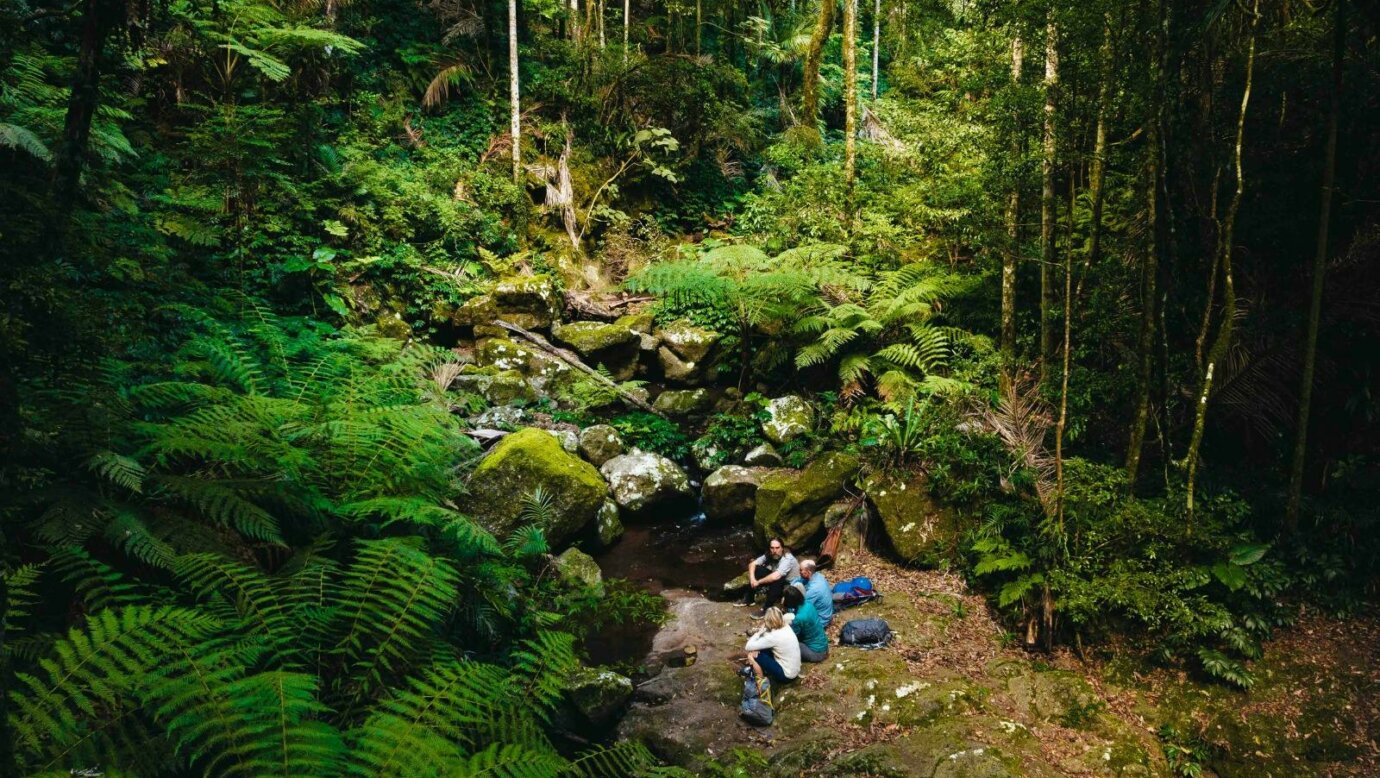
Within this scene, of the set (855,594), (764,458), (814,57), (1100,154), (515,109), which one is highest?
(814,57)

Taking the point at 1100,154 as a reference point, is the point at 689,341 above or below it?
below

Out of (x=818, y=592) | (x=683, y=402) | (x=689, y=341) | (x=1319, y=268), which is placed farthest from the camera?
(x=689, y=341)

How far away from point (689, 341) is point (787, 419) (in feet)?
10.1

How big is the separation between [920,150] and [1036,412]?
5.59m

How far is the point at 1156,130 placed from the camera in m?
4.91

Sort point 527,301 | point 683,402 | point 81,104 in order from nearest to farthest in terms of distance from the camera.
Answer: point 81,104
point 683,402
point 527,301

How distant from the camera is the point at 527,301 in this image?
1123cm

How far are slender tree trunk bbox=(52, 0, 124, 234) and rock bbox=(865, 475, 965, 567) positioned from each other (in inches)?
272

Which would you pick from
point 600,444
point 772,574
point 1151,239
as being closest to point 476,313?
point 600,444

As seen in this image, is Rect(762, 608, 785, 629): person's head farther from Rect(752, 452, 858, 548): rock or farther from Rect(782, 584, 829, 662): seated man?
Rect(752, 452, 858, 548): rock

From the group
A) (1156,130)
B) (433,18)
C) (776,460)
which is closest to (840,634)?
(776,460)

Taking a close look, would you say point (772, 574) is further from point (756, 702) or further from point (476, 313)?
point (476, 313)

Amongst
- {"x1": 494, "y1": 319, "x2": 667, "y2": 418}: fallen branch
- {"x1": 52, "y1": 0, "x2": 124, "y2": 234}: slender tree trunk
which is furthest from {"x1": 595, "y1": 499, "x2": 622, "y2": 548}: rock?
{"x1": 52, "y1": 0, "x2": 124, "y2": 234}: slender tree trunk

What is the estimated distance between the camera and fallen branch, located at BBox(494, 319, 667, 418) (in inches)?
406
